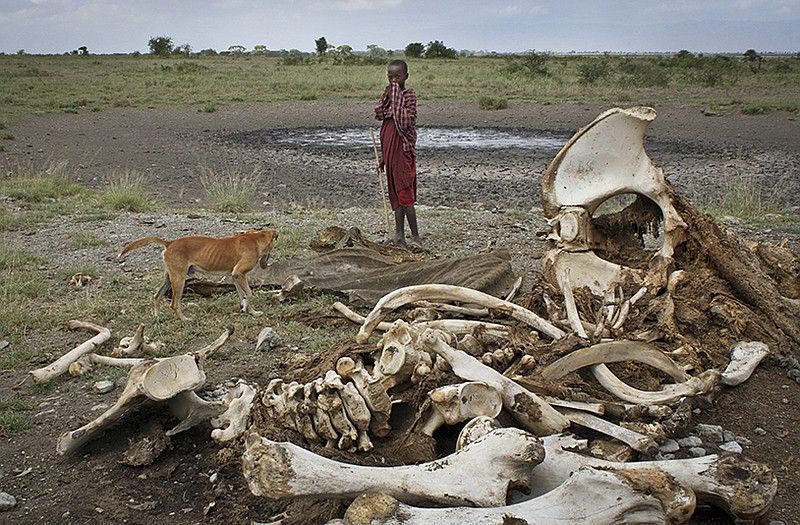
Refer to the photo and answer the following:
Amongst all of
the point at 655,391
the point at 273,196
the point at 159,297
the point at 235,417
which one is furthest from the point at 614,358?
the point at 273,196

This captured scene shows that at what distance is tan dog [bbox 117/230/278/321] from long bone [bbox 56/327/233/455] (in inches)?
81.2

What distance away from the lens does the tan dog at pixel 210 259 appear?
215 inches

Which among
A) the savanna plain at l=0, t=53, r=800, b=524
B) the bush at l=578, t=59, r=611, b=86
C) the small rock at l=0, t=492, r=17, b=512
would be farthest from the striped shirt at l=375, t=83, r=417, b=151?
the bush at l=578, t=59, r=611, b=86

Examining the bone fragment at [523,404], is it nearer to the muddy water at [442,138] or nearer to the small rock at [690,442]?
the small rock at [690,442]

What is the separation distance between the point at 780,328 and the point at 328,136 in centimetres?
1521

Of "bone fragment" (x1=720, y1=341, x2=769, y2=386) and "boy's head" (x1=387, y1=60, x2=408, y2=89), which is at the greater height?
"boy's head" (x1=387, y1=60, x2=408, y2=89)

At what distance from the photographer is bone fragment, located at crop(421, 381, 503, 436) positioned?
9.59 feet

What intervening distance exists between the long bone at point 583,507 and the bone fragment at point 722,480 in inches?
5.5

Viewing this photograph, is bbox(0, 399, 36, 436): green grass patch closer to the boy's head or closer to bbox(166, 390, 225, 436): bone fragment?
bbox(166, 390, 225, 436): bone fragment

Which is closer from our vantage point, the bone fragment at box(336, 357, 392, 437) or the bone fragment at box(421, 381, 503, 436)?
the bone fragment at box(421, 381, 503, 436)

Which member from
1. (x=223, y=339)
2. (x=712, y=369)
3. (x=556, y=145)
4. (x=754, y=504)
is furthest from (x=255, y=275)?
(x=556, y=145)

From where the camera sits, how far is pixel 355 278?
6105mm

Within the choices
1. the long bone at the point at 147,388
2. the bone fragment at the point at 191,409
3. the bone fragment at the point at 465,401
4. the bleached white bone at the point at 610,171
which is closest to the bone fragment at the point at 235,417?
the bone fragment at the point at 191,409

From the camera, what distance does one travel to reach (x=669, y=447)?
10.8 ft
